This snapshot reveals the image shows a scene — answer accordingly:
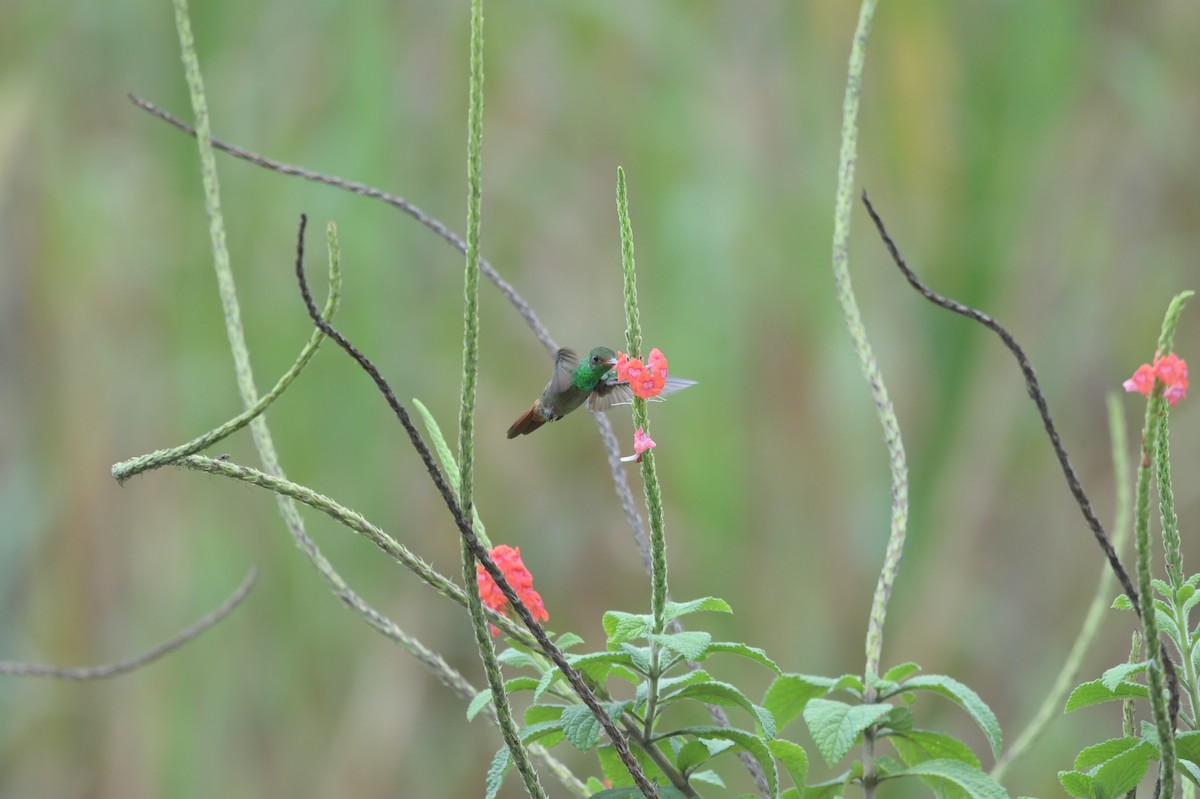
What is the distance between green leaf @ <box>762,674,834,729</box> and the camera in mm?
366

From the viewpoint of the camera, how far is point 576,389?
0.58 meters

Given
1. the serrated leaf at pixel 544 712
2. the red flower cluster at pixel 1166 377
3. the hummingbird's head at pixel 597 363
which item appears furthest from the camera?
the hummingbird's head at pixel 597 363

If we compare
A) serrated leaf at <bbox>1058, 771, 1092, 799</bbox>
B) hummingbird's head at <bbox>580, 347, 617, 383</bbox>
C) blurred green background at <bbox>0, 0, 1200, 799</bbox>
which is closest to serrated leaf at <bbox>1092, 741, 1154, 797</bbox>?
serrated leaf at <bbox>1058, 771, 1092, 799</bbox>

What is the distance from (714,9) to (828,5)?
0.21m

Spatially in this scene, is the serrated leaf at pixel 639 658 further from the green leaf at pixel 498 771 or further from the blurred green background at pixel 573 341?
the blurred green background at pixel 573 341

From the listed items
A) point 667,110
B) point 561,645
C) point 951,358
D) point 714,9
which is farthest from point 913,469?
point 561,645

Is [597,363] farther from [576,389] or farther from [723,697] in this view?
[723,697]

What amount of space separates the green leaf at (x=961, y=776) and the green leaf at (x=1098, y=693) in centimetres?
3

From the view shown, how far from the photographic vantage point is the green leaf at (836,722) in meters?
0.34

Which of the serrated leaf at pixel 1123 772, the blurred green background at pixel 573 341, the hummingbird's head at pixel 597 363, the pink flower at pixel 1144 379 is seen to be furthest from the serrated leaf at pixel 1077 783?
the blurred green background at pixel 573 341

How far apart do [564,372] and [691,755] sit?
→ 0.90ft

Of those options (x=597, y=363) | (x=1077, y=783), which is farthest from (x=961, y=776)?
(x=597, y=363)

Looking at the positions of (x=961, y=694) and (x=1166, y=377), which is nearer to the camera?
(x=1166, y=377)

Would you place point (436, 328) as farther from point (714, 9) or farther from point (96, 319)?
point (714, 9)
